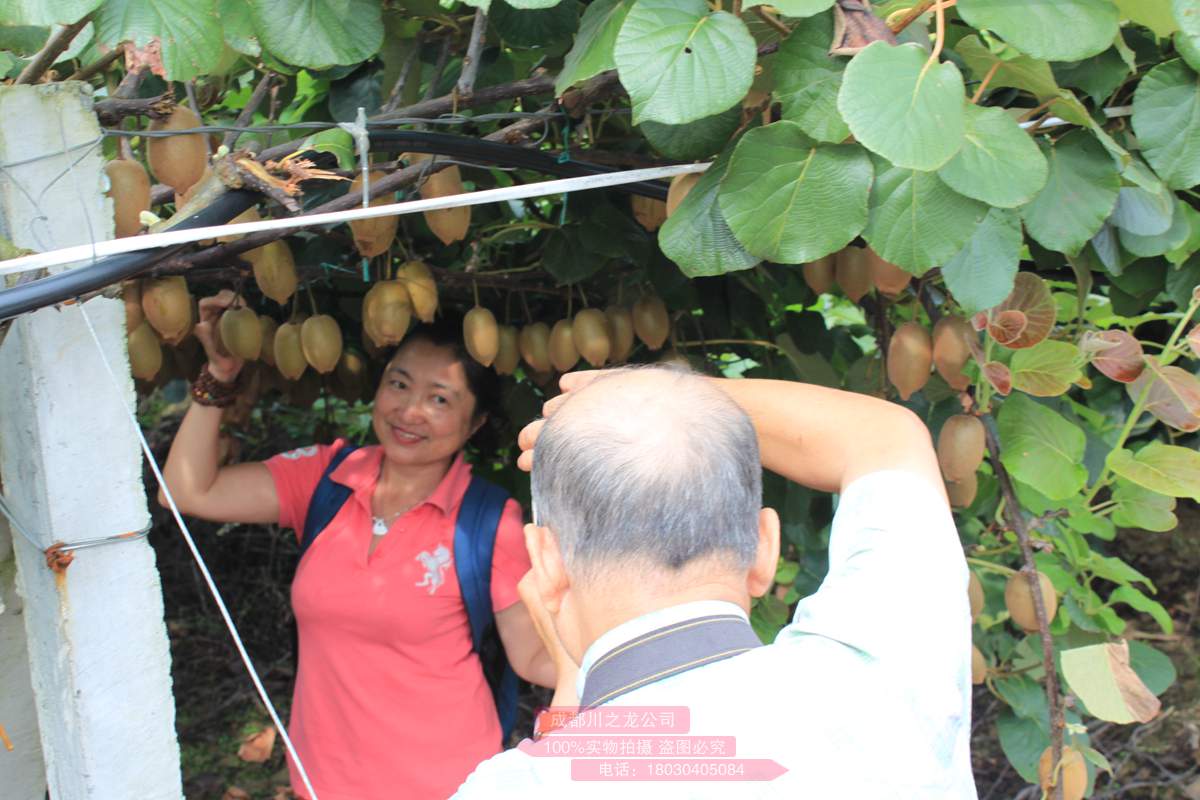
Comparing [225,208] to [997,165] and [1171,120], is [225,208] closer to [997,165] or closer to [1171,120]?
[997,165]

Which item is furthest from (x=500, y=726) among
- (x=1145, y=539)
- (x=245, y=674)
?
(x=1145, y=539)

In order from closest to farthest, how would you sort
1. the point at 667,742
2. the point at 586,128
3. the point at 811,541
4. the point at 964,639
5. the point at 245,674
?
the point at 667,742
the point at 964,639
the point at 586,128
the point at 811,541
the point at 245,674

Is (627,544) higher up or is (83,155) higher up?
(83,155)

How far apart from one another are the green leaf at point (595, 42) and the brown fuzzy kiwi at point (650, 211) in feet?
1.33

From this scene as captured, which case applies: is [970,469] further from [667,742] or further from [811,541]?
[667,742]

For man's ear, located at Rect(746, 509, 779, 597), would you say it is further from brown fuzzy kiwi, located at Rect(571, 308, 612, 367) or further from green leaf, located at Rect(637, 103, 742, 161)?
brown fuzzy kiwi, located at Rect(571, 308, 612, 367)

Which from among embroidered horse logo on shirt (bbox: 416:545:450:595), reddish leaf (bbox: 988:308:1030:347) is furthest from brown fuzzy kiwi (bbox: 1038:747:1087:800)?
embroidered horse logo on shirt (bbox: 416:545:450:595)

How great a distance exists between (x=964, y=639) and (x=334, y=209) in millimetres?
844

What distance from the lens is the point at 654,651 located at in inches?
28.5

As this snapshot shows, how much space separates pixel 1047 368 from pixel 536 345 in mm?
869

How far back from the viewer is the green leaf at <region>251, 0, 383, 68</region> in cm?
113

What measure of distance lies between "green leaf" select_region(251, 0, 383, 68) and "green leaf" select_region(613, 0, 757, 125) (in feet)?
1.02

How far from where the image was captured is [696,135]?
1.18m

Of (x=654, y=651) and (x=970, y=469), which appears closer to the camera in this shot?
(x=654, y=651)
